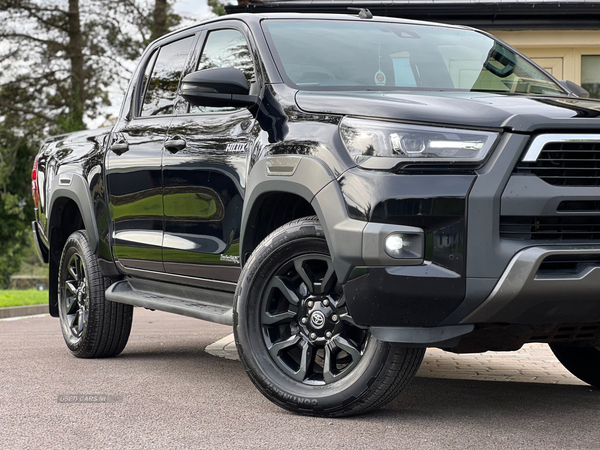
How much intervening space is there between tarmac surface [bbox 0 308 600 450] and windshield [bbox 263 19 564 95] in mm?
1665

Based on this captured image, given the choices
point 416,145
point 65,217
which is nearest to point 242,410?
point 416,145

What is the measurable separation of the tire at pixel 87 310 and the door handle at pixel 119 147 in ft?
2.76

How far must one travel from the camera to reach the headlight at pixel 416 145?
354 cm

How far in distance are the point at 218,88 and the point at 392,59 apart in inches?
43.7

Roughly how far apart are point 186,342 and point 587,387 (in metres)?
3.75

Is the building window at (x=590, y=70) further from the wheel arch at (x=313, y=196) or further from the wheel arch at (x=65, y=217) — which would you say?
the wheel arch at (x=313, y=196)

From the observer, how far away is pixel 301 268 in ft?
13.4

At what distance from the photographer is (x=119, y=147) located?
19.2 ft

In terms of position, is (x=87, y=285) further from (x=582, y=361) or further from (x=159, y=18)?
(x=159, y=18)

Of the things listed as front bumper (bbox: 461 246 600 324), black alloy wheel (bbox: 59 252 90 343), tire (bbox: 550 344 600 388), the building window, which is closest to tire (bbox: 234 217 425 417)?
front bumper (bbox: 461 246 600 324)

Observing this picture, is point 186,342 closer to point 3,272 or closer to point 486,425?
point 486,425

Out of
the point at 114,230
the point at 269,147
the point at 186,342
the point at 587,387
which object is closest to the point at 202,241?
the point at 269,147

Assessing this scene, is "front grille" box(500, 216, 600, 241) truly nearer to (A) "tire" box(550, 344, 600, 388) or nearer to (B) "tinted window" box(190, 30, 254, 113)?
(A) "tire" box(550, 344, 600, 388)

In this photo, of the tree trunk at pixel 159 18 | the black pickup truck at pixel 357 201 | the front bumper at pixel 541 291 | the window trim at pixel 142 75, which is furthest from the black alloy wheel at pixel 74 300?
the tree trunk at pixel 159 18
